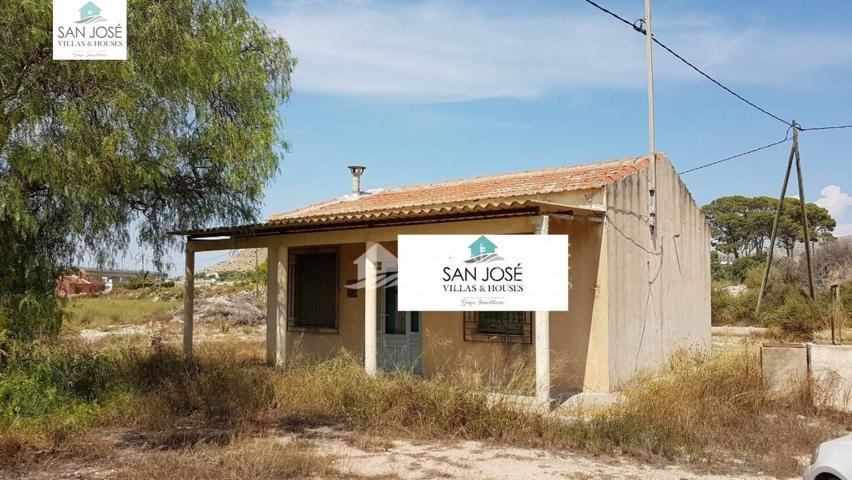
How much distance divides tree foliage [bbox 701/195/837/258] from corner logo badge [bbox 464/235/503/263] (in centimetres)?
3912

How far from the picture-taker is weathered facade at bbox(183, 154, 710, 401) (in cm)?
995

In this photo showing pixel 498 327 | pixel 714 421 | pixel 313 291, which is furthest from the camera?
pixel 313 291

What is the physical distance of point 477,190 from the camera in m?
12.6

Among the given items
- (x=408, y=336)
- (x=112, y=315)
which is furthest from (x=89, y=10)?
(x=112, y=315)

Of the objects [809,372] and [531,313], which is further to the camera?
[531,313]

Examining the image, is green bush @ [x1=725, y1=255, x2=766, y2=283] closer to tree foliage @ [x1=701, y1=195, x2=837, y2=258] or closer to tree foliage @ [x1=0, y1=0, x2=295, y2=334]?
tree foliage @ [x1=701, y1=195, x2=837, y2=258]

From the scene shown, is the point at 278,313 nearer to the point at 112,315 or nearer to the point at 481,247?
the point at 481,247

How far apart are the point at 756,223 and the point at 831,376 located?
42.5m

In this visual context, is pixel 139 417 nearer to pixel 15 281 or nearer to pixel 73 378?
pixel 73 378

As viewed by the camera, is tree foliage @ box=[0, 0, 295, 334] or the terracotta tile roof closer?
tree foliage @ box=[0, 0, 295, 334]

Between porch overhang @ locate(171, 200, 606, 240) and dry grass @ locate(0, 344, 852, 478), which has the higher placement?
porch overhang @ locate(171, 200, 606, 240)

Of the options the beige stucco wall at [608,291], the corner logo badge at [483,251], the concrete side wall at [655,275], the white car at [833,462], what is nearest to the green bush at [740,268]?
the concrete side wall at [655,275]

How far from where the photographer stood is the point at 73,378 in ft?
28.2

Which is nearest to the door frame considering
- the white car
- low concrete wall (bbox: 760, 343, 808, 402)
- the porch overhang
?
the porch overhang
